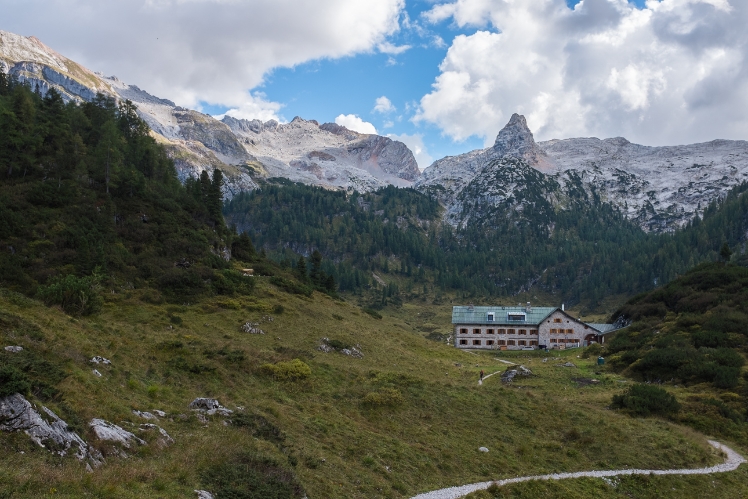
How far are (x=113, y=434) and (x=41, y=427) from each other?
8.20 ft

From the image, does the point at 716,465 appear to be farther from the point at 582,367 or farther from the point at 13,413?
the point at 13,413

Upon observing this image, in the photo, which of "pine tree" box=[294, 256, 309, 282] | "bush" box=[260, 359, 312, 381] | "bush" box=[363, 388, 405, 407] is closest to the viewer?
"bush" box=[363, 388, 405, 407]

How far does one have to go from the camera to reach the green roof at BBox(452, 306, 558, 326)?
10138cm

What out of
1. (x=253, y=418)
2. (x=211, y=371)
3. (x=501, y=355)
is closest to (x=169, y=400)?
(x=253, y=418)

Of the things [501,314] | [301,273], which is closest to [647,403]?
[501,314]

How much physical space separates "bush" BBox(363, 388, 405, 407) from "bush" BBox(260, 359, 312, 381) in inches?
199

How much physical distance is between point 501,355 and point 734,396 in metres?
48.1

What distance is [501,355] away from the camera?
91.3 m

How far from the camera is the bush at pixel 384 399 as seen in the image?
3250cm

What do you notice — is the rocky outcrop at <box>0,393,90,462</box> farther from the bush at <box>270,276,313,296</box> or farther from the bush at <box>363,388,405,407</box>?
the bush at <box>270,276,313,296</box>

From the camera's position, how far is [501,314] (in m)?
103

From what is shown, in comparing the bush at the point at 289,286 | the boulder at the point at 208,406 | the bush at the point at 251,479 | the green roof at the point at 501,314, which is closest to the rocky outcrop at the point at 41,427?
the bush at the point at 251,479

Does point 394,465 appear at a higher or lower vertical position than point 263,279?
lower

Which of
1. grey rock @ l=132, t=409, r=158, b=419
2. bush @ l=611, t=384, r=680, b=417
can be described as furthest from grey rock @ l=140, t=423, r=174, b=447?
bush @ l=611, t=384, r=680, b=417
